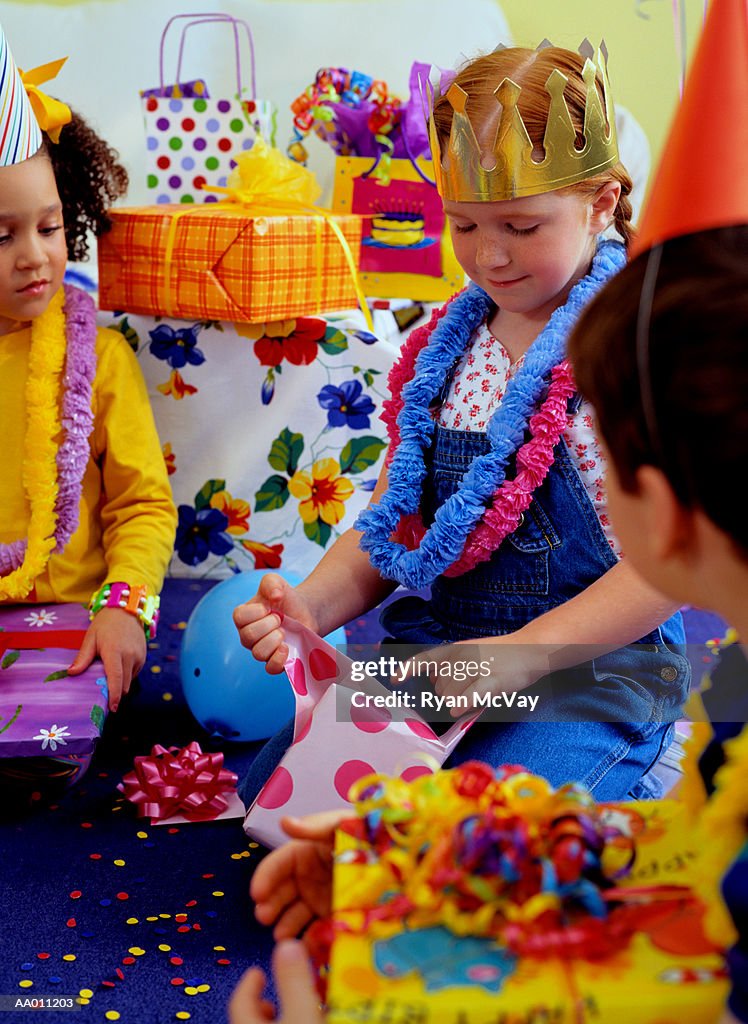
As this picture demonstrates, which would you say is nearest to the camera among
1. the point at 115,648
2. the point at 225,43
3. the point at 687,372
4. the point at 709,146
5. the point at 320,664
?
the point at 687,372

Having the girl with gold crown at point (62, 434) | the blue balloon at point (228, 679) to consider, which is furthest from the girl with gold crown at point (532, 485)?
the girl with gold crown at point (62, 434)

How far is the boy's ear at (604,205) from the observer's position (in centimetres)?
114

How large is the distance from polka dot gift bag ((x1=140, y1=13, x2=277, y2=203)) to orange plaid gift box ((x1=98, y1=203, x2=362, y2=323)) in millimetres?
256

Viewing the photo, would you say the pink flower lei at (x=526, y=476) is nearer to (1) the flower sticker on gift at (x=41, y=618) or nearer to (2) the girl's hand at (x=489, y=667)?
(2) the girl's hand at (x=489, y=667)

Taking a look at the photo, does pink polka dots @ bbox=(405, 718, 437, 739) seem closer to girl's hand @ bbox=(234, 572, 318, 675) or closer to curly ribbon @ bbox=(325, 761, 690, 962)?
girl's hand @ bbox=(234, 572, 318, 675)

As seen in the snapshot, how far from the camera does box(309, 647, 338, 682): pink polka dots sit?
115 centimetres

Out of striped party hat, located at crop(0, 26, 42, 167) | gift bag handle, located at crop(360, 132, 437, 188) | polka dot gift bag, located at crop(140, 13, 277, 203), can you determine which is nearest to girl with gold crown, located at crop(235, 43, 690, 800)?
striped party hat, located at crop(0, 26, 42, 167)

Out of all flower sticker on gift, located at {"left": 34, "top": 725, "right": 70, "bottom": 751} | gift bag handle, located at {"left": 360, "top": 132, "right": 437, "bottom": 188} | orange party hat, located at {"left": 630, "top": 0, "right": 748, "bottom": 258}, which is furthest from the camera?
gift bag handle, located at {"left": 360, "top": 132, "right": 437, "bottom": 188}

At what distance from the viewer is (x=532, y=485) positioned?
1.11 m

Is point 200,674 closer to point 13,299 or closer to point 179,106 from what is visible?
point 13,299

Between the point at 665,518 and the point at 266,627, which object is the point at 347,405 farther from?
the point at 665,518

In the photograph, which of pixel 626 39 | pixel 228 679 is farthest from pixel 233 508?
pixel 626 39

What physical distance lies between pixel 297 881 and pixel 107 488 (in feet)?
3.26

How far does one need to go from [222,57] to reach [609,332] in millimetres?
2967
